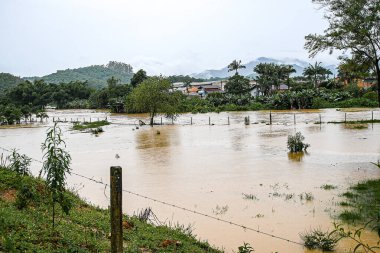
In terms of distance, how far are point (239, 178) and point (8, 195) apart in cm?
844

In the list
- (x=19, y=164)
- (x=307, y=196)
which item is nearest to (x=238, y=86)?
(x=307, y=196)

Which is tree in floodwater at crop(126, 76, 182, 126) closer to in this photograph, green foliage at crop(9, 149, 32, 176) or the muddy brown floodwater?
the muddy brown floodwater

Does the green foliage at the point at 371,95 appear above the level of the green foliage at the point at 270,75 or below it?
below

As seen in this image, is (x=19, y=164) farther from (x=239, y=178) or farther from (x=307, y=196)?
(x=307, y=196)

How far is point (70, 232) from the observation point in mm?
7227

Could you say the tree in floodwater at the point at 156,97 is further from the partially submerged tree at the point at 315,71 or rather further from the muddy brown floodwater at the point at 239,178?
the partially submerged tree at the point at 315,71

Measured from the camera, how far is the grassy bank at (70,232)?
627 cm

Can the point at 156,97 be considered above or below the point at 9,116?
above

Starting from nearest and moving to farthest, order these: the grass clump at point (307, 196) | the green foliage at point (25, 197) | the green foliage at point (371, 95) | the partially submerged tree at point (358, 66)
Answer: the green foliage at point (25, 197)
the grass clump at point (307, 196)
the partially submerged tree at point (358, 66)
the green foliage at point (371, 95)

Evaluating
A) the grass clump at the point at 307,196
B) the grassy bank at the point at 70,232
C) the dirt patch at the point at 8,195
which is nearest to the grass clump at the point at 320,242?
the grassy bank at the point at 70,232

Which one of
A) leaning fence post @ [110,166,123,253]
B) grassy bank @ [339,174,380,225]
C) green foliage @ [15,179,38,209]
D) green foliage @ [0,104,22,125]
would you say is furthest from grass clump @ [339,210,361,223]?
green foliage @ [0,104,22,125]

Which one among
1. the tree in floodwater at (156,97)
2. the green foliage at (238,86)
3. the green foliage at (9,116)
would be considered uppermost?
the green foliage at (238,86)

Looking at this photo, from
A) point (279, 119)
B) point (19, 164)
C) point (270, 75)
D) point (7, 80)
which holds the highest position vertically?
point (7, 80)

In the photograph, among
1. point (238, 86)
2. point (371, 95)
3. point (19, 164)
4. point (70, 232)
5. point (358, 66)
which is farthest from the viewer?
point (238, 86)
